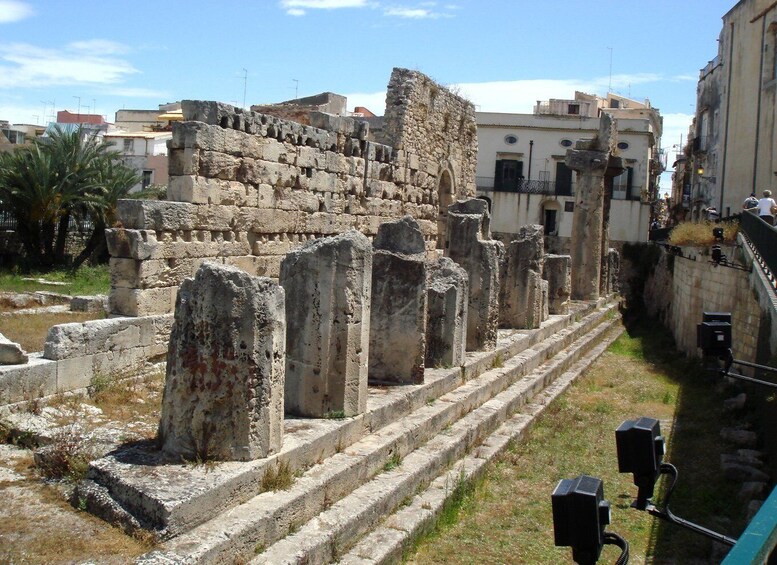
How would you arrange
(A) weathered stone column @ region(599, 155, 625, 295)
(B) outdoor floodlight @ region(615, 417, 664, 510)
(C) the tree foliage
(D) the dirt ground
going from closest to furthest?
(B) outdoor floodlight @ region(615, 417, 664, 510)
(D) the dirt ground
(C) the tree foliage
(A) weathered stone column @ region(599, 155, 625, 295)

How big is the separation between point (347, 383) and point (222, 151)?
4995mm

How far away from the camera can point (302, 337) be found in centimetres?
671

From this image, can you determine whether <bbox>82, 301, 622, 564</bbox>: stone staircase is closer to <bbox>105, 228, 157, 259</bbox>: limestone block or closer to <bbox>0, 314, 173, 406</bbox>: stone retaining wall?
<bbox>0, 314, 173, 406</bbox>: stone retaining wall

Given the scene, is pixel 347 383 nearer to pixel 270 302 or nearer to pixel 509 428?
pixel 270 302

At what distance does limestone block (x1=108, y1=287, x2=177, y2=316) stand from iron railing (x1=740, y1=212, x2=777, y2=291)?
733cm

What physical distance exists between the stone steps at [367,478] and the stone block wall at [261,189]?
3.46 m

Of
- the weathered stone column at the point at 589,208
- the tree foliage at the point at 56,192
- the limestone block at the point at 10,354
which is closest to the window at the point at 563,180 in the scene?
the weathered stone column at the point at 589,208

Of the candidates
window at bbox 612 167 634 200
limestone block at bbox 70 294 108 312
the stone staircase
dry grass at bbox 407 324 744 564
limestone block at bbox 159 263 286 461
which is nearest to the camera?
the stone staircase

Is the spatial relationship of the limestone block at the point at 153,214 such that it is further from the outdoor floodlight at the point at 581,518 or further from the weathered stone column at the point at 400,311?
the outdoor floodlight at the point at 581,518

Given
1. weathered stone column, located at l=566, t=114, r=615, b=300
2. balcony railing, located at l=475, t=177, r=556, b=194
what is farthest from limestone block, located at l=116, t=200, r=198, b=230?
balcony railing, located at l=475, t=177, r=556, b=194

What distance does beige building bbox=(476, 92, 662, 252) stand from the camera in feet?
131

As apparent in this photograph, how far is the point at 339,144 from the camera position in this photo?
1367 centimetres

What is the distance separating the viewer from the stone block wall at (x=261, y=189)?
9539mm

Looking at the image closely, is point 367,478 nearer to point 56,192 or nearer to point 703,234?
point 703,234
